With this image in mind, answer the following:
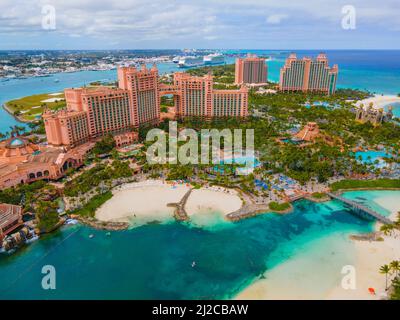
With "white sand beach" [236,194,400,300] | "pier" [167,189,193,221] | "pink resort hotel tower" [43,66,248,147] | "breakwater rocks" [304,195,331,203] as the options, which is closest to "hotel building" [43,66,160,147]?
"pink resort hotel tower" [43,66,248,147]

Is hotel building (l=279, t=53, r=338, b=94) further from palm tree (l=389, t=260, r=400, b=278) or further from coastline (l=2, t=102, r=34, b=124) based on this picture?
palm tree (l=389, t=260, r=400, b=278)

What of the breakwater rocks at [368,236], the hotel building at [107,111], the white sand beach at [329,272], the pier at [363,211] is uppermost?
the hotel building at [107,111]

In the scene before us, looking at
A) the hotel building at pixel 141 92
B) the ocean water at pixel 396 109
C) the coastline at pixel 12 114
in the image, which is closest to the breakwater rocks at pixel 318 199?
the hotel building at pixel 141 92

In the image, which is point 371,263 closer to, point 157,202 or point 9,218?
point 157,202

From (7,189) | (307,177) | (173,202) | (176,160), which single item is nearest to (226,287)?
(173,202)

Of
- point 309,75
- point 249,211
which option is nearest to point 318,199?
point 249,211

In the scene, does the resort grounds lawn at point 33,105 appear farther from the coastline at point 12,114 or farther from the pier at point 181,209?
the pier at point 181,209

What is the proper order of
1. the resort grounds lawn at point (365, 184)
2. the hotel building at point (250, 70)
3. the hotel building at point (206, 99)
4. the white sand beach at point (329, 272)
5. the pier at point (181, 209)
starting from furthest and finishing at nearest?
the hotel building at point (250, 70)
the hotel building at point (206, 99)
the resort grounds lawn at point (365, 184)
the pier at point (181, 209)
the white sand beach at point (329, 272)
